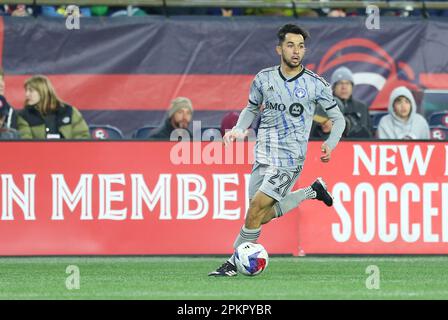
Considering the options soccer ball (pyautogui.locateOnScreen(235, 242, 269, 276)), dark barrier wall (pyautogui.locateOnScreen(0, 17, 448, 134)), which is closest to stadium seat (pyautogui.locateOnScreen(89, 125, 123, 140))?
dark barrier wall (pyautogui.locateOnScreen(0, 17, 448, 134))

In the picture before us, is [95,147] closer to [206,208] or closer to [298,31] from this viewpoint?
[206,208]

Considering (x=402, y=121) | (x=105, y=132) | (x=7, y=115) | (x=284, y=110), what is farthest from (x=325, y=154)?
(x=105, y=132)

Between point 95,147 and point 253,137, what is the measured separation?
5.88 feet

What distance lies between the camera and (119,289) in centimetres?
1159

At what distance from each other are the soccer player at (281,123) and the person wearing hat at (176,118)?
130 inches

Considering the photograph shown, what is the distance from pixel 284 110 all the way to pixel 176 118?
360 cm

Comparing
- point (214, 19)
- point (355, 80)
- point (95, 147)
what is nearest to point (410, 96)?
point (355, 80)

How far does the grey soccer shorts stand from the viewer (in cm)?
1259

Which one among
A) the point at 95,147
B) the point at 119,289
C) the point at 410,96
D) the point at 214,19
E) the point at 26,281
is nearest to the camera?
the point at 119,289

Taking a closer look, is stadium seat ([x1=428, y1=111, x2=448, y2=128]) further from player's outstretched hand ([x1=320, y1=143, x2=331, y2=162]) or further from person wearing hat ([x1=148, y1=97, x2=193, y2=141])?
player's outstretched hand ([x1=320, y1=143, x2=331, y2=162])

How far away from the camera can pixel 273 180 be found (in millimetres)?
12594

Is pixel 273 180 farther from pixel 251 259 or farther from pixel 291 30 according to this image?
pixel 291 30

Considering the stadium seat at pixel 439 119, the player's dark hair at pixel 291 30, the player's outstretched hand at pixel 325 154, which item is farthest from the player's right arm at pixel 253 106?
the stadium seat at pixel 439 119

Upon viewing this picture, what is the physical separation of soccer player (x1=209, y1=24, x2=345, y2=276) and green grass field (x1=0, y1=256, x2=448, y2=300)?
669 mm
